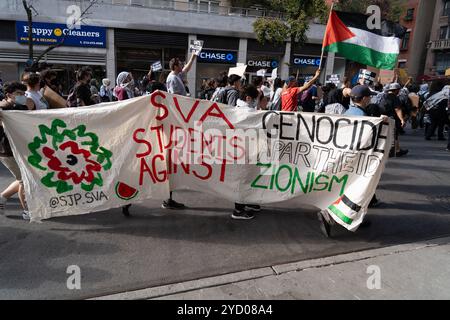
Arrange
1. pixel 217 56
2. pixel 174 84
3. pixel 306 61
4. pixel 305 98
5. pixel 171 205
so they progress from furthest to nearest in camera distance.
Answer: pixel 306 61, pixel 217 56, pixel 305 98, pixel 174 84, pixel 171 205

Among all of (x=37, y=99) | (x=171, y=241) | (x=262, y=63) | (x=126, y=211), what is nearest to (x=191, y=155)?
(x=171, y=241)

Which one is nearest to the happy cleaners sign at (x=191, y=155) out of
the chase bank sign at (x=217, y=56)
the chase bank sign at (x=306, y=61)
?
the chase bank sign at (x=217, y=56)

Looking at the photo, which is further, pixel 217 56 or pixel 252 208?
pixel 217 56

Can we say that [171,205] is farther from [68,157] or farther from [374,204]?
[374,204]

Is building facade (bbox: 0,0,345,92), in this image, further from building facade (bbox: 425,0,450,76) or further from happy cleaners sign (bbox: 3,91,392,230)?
building facade (bbox: 425,0,450,76)

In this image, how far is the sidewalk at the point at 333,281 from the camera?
296 centimetres

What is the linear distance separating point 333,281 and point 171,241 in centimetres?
184

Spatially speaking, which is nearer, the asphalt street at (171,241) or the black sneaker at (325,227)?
the asphalt street at (171,241)

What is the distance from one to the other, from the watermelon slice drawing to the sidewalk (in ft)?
4.57

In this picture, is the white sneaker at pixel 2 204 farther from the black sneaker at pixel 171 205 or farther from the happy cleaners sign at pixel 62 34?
the happy cleaners sign at pixel 62 34

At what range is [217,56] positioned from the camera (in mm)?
23094

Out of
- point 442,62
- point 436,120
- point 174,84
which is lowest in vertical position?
point 436,120

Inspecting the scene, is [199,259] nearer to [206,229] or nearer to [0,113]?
[206,229]

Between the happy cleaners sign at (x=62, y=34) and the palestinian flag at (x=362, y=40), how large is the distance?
18201 millimetres
